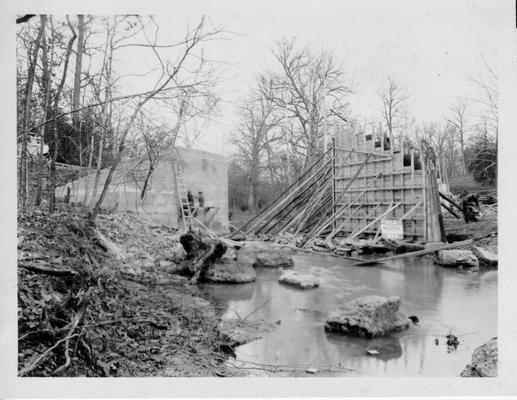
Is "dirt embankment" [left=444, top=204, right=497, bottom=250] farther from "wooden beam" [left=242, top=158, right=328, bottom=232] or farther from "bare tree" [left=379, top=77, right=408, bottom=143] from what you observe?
"wooden beam" [left=242, top=158, right=328, bottom=232]

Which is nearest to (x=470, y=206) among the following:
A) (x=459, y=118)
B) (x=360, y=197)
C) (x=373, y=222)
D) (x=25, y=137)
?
(x=373, y=222)

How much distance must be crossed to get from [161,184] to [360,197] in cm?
441

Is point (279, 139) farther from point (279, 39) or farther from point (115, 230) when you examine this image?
point (115, 230)

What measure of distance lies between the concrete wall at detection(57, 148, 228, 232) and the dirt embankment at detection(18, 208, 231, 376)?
0.30 m

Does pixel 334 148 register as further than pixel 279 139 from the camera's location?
Yes

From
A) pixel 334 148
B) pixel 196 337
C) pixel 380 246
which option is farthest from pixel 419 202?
pixel 196 337

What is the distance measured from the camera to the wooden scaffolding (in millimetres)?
7441

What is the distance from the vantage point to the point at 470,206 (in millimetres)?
6266

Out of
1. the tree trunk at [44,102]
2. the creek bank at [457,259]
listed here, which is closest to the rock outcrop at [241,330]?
the tree trunk at [44,102]

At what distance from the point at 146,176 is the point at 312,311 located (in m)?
2.73

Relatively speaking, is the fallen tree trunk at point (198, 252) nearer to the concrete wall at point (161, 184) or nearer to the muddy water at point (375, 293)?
the muddy water at point (375, 293)

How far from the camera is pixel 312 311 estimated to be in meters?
A: 4.74

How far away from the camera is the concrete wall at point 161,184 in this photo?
4.92 m

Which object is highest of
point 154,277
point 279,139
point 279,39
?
point 279,39
